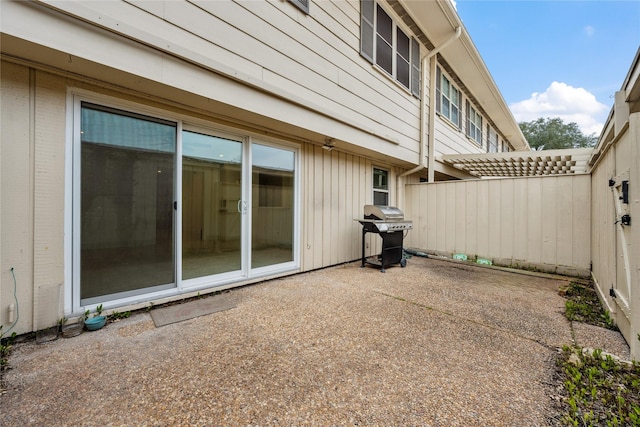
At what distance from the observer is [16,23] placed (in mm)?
1735

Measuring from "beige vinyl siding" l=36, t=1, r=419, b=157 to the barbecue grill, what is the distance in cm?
147

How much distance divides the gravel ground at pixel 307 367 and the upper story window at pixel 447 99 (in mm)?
5864

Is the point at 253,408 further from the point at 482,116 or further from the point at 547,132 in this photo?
the point at 547,132

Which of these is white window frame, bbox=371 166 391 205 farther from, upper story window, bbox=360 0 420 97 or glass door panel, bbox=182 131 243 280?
glass door panel, bbox=182 131 243 280

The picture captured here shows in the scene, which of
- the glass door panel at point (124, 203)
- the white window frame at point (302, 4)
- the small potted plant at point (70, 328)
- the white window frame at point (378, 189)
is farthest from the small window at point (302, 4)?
the small potted plant at point (70, 328)

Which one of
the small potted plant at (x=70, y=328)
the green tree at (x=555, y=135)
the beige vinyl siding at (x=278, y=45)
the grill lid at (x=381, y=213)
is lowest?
the small potted plant at (x=70, y=328)

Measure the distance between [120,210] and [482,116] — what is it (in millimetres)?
12201

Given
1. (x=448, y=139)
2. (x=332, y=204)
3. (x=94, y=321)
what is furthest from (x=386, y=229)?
(x=448, y=139)

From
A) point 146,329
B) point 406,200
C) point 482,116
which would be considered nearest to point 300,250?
point 146,329

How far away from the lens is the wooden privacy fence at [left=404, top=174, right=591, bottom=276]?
4.43 m

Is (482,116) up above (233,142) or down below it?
above

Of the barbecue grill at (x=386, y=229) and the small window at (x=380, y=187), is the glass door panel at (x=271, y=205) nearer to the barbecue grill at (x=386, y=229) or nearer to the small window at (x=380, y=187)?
the barbecue grill at (x=386, y=229)

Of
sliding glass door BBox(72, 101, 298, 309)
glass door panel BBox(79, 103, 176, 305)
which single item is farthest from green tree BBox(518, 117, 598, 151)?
glass door panel BBox(79, 103, 176, 305)

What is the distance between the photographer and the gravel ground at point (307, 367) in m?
1.37
